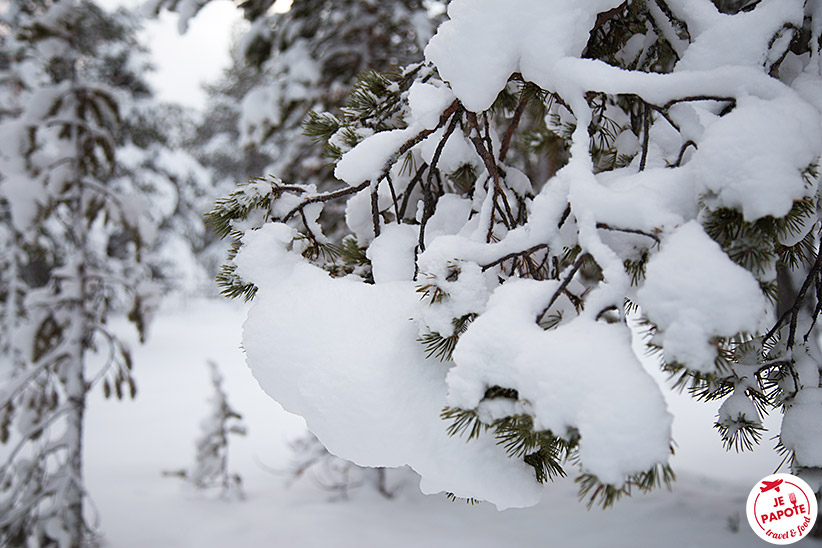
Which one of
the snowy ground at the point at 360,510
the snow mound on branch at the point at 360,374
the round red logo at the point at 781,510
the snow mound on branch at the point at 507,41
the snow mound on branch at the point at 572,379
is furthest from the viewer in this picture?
the snowy ground at the point at 360,510

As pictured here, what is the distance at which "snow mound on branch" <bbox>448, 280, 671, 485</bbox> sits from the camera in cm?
79

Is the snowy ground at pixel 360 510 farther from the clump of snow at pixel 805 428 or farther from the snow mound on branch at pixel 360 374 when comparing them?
the snow mound on branch at pixel 360 374

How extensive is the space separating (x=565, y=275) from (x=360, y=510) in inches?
194

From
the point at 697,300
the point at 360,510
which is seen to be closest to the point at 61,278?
the point at 360,510

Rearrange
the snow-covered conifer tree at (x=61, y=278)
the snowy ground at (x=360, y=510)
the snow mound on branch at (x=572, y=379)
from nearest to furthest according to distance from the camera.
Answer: the snow mound on branch at (x=572, y=379), the snow-covered conifer tree at (x=61, y=278), the snowy ground at (x=360, y=510)

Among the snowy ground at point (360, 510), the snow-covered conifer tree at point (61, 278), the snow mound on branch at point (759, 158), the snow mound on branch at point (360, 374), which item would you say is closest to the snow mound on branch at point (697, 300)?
the snow mound on branch at point (759, 158)

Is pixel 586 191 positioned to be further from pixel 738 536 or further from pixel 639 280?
pixel 738 536

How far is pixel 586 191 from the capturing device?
103cm

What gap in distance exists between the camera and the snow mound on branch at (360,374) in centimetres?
106

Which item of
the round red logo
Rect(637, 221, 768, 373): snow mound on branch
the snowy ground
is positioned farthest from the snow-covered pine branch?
the snowy ground

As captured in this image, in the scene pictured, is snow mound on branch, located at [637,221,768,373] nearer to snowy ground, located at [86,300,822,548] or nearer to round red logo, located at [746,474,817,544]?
round red logo, located at [746,474,817,544]

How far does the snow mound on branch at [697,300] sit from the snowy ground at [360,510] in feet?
13.7

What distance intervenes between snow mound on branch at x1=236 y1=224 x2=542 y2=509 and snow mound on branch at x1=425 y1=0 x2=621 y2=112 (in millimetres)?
549

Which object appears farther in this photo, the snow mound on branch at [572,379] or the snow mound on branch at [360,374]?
the snow mound on branch at [360,374]
